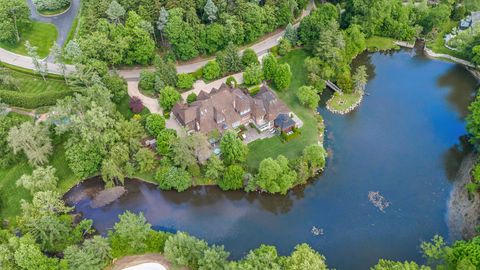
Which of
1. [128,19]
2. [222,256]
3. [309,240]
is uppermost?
[128,19]

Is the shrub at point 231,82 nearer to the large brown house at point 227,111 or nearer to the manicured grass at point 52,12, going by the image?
the large brown house at point 227,111

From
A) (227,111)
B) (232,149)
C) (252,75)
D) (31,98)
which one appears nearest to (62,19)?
(31,98)

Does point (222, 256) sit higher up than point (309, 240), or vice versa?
point (222, 256)

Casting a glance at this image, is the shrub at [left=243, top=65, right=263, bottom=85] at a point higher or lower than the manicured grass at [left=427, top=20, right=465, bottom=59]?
lower

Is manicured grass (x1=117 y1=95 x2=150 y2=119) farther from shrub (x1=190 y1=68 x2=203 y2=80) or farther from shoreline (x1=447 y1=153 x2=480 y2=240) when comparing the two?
shoreline (x1=447 y1=153 x2=480 y2=240)

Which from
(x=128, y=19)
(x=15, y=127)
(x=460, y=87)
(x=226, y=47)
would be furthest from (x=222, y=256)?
(x=460, y=87)

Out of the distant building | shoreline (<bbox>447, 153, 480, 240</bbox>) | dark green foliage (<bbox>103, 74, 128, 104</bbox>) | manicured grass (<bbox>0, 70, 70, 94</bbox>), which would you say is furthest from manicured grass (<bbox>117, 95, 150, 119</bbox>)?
the distant building

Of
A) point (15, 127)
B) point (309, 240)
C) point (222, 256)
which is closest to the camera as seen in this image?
point (222, 256)

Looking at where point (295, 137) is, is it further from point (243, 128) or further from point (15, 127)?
point (15, 127)
